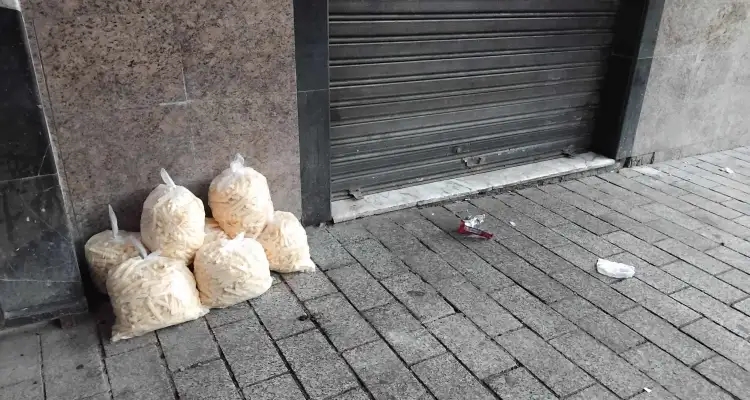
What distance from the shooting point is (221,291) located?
9.90 feet

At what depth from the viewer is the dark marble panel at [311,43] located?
11.3 feet

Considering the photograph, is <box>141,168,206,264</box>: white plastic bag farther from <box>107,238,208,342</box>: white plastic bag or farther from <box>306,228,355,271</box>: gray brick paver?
<box>306,228,355,271</box>: gray brick paver

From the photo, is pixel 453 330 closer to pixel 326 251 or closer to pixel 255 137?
pixel 326 251

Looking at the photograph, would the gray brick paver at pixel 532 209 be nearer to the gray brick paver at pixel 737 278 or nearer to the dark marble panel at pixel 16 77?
the gray brick paver at pixel 737 278

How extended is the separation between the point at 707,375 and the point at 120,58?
3.47m

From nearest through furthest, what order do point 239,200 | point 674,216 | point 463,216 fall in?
point 239,200 < point 463,216 < point 674,216

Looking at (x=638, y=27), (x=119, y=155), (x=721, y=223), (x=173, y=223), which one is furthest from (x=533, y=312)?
(x=638, y=27)

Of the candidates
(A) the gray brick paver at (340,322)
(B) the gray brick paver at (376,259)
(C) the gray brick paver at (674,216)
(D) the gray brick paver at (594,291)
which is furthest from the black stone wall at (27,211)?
(C) the gray brick paver at (674,216)

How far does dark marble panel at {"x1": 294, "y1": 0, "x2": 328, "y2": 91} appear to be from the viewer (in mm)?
3441

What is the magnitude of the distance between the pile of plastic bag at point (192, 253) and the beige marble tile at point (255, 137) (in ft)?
0.41

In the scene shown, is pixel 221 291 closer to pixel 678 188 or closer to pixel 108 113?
pixel 108 113

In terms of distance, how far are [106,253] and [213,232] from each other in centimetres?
60

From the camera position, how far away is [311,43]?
353cm

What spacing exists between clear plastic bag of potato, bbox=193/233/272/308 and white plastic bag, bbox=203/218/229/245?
0.46ft
